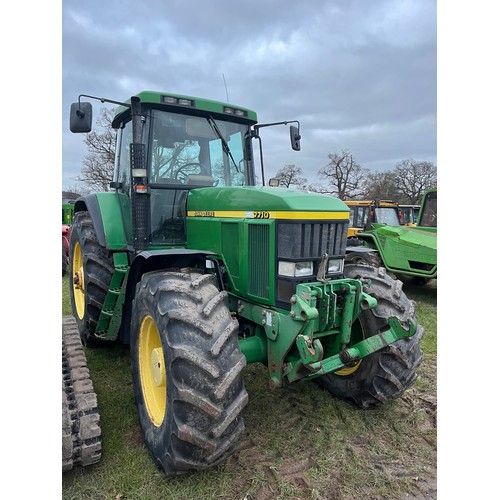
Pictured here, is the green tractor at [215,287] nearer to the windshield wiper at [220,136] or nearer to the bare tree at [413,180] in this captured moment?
the windshield wiper at [220,136]

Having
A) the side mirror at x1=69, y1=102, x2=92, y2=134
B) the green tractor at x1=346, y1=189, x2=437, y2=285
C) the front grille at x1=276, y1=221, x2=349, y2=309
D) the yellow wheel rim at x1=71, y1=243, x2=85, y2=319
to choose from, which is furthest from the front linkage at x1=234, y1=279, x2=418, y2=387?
the green tractor at x1=346, y1=189, x2=437, y2=285

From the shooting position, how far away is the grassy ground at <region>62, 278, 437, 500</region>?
2.78 metres

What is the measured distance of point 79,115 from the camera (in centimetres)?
344

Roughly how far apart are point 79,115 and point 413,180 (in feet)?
112

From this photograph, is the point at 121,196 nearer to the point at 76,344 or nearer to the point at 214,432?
the point at 76,344

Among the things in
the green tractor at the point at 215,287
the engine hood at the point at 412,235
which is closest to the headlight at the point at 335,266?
the green tractor at the point at 215,287

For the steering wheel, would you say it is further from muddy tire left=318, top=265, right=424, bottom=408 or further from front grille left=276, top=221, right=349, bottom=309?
muddy tire left=318, top=265, right=424, bottom=408

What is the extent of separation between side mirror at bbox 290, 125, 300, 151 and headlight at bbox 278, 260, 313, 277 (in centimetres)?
191

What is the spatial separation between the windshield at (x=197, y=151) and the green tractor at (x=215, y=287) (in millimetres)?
11

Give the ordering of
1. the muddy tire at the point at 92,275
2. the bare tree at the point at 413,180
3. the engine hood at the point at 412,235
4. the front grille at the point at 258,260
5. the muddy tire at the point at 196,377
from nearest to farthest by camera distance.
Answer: the muddy tire at the point at 196,377 < the front grille at the point at 258,260 < the muddy tire at the point at 92,275 < the engine hood at the point at 412,235 < the bare tree at the point at 413,180

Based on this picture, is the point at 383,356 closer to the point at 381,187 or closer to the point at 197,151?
the point at 197,151

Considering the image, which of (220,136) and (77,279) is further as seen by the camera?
(77,279)

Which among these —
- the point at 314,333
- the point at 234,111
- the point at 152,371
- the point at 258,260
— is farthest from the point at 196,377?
the point at 234,111

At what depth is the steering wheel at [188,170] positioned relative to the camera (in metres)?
4.16
